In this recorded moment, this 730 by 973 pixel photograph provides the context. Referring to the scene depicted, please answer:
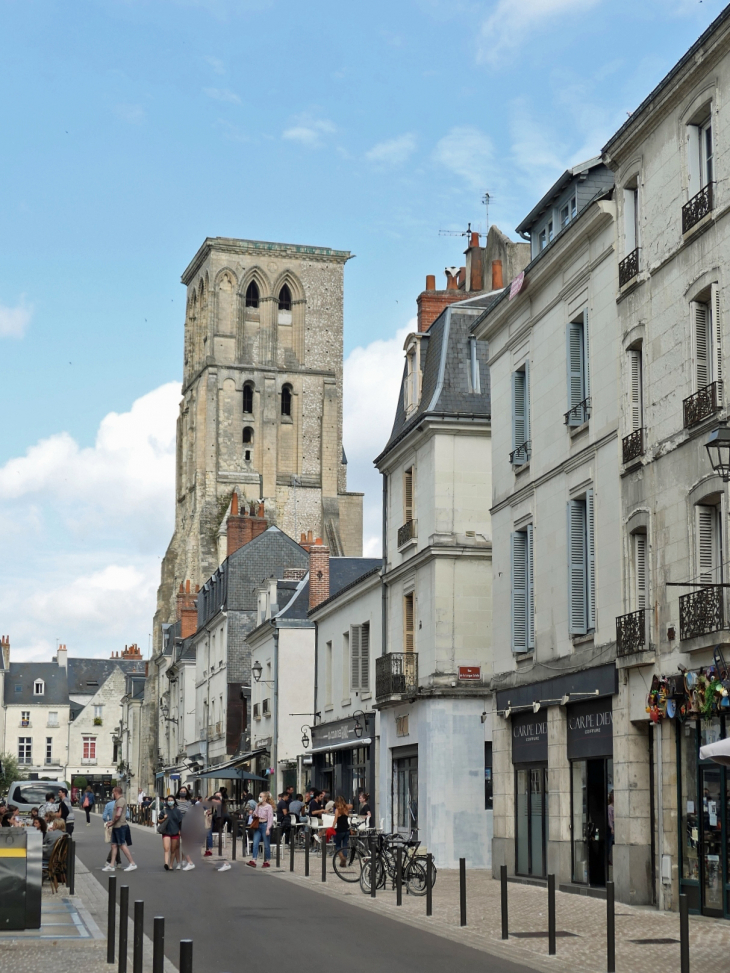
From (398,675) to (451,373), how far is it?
251 inches

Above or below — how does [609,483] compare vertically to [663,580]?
above

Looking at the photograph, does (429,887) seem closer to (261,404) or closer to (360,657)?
(360,657)

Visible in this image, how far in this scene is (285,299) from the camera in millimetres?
103875

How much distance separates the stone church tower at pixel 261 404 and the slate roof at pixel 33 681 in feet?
69.0

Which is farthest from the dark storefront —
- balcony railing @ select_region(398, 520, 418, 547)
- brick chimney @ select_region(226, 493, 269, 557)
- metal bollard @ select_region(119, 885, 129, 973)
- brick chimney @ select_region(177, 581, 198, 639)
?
brick chimney @ select_region(177, 581, 198, 639)

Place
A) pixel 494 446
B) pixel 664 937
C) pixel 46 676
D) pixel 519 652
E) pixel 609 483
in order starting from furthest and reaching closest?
1. pixel 46 676
2. pixel 494 446
3. pixel 519 652
4. pixel 609 483
5. pixel 664 937

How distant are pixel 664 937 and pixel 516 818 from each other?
9.48 meters

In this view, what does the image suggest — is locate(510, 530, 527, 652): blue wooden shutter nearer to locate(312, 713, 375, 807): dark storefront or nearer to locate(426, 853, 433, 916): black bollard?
locate(426, 853, 433, 916): black bollard

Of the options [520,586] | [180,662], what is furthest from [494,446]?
[180,662]

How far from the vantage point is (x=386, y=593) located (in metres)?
32.9

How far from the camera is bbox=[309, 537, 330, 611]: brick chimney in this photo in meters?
44.1

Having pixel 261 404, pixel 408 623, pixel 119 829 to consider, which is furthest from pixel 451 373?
pixel 261 404

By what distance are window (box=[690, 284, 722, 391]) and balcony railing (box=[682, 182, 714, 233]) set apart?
0.99m

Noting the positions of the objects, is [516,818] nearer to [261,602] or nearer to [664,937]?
[664,937]
